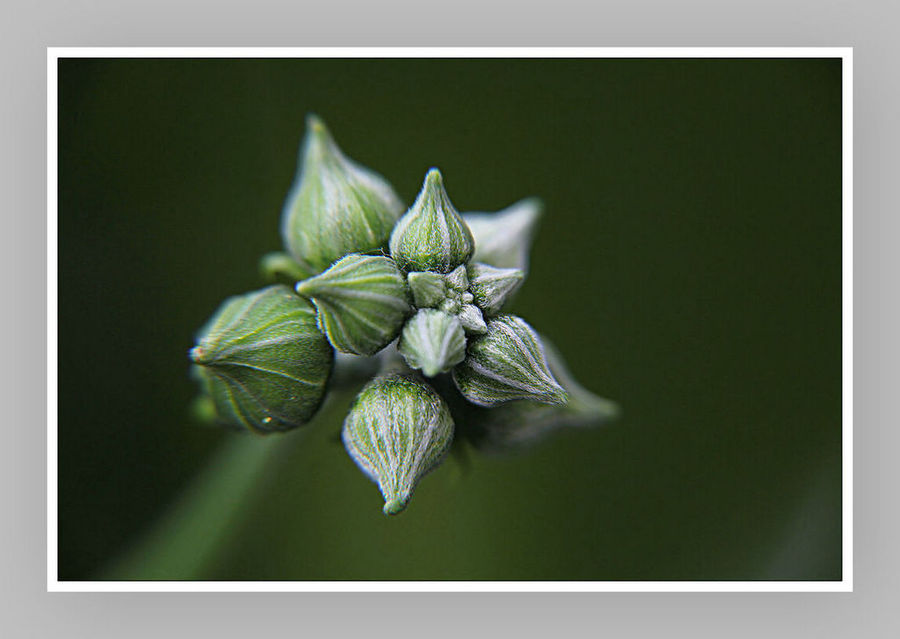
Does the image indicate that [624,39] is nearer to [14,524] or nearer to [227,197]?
[227,197]

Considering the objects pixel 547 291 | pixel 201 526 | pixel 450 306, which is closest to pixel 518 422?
pixel 450 306

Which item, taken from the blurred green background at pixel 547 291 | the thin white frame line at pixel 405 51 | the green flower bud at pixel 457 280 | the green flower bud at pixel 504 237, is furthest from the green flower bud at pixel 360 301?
the blurred green background at pixel 547 291

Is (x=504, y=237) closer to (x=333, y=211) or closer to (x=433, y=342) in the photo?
(x=333, y=211)

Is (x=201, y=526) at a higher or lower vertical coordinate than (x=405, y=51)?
lower

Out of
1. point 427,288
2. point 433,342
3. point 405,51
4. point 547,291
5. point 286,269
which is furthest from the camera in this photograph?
point 547,291

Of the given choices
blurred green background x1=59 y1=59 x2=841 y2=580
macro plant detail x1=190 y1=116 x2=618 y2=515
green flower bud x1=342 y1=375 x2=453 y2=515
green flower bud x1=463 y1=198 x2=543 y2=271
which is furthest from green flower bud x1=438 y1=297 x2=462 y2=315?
blurred green background x1=59 y1=59 x2=841 y2=580

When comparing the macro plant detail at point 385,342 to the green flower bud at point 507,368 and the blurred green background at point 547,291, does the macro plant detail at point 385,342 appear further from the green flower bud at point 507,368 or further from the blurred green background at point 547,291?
the blurred green background at point 547,291
